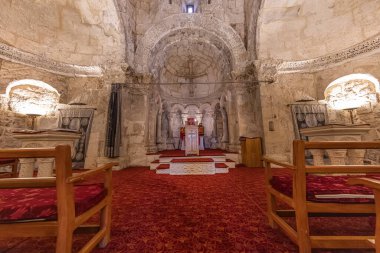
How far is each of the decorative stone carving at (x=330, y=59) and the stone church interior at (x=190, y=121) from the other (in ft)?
0.10

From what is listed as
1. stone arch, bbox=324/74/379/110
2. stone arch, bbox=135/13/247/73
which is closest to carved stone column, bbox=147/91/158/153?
stone arch, bbox=135/13/247/73

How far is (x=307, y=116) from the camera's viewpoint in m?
5.55

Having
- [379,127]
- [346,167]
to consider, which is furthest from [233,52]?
[346,167]

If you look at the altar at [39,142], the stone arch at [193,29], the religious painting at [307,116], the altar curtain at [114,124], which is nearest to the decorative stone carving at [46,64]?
the altar curtain at [114,124]

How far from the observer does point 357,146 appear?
4.00 feet

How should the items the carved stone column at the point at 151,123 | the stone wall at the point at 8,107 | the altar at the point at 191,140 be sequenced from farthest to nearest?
the carved stone column at the point at 151,123
the altar at the point at 191,140
the stone wall at the point at 8,107

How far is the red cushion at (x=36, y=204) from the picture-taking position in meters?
0.99

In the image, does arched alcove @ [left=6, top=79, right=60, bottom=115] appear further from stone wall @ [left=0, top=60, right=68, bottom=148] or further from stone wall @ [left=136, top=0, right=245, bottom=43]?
stone wall @ [left=136, top=0, right=245, bottom=43]

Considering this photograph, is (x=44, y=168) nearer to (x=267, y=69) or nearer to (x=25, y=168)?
(x=25, y=168)

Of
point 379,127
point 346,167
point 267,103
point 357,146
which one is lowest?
point 346,167

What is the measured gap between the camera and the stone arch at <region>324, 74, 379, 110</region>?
4.68 meters

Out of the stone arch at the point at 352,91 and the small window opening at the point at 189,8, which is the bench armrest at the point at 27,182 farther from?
the small window opening at the point at 189,8

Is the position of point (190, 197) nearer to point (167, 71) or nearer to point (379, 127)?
point (379, 127)

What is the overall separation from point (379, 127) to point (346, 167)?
531cm
